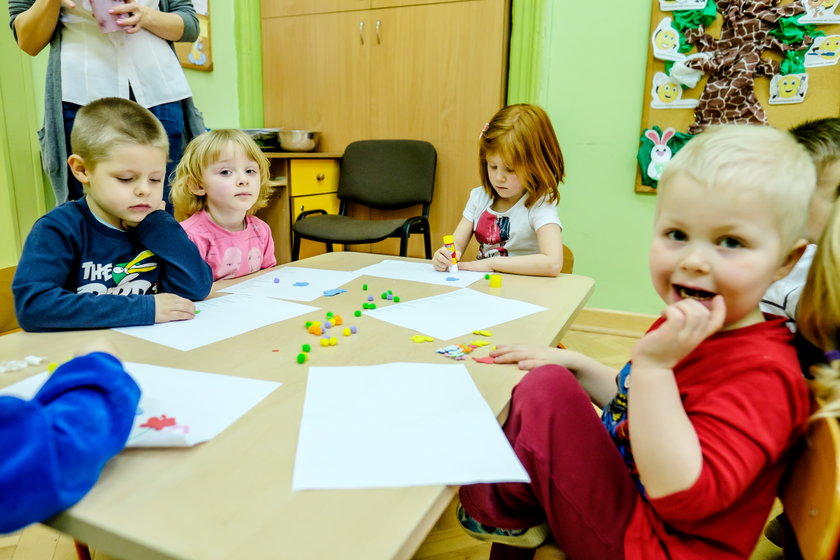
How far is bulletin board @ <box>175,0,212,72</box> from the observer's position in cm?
307

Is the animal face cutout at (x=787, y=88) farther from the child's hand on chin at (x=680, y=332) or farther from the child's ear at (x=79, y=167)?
the child's ear at (x=79, y=167)

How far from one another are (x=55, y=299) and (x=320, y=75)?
8.86ft

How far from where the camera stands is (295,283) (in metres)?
1.37

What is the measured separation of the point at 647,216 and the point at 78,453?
2689 mm

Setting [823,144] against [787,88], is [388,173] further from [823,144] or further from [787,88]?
[823,144]

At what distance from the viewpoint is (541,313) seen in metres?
1.16

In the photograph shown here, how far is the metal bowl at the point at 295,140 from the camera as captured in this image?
318 cm

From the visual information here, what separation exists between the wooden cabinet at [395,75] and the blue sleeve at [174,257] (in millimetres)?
2017

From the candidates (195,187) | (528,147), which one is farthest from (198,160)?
(528,147)

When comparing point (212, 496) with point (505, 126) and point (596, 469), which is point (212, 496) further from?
point (505, 126)

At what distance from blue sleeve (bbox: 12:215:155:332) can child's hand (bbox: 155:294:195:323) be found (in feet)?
0.04

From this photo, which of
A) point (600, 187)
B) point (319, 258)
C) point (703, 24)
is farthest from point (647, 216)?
point (319, 258)

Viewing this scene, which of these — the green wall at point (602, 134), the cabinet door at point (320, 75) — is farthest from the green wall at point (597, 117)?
the cabinet door at point (320, 75)

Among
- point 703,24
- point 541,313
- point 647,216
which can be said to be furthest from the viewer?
point 647,216
